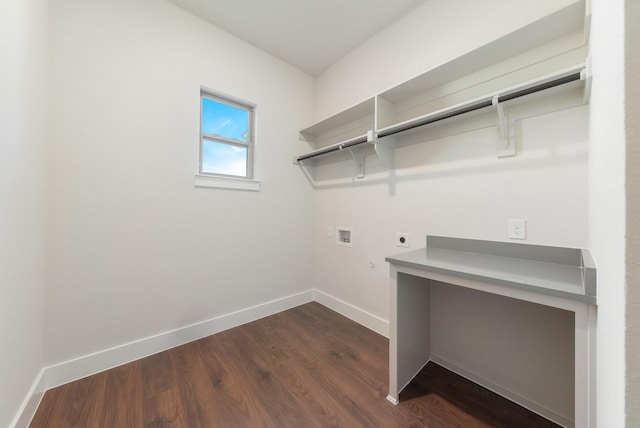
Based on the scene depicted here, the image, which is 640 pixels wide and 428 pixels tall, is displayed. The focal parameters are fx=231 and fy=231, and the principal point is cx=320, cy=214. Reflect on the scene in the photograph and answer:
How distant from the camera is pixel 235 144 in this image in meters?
2.36

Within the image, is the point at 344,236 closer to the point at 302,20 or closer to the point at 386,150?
the point at 386,150

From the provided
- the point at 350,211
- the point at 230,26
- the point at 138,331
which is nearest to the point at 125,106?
the point at 230,26

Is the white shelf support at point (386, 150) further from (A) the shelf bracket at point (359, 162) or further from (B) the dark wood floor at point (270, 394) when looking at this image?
(B) the dark wood floor at point (270, 394)

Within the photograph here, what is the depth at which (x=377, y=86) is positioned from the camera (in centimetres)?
216

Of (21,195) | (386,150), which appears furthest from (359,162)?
(21,195)

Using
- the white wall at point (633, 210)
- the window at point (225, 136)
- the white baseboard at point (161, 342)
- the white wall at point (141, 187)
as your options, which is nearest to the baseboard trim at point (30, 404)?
the white baseboard at point (161, 342)

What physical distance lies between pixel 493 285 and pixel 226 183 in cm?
211

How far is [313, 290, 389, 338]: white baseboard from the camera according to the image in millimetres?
2067

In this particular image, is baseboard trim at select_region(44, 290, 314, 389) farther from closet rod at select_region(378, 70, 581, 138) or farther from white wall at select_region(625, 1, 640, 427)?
white wall at select_region(625, 1, 640, 427)

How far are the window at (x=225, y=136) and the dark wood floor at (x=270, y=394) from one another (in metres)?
1.57

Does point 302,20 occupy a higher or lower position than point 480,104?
higher

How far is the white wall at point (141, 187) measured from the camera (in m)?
1.51

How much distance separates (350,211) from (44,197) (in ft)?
7.37

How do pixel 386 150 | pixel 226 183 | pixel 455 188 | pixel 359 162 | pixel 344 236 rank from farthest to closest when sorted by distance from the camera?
pixel 344 236, pixel 359 162, pixel 226 183, pixel 386 150, pixel 455 188
